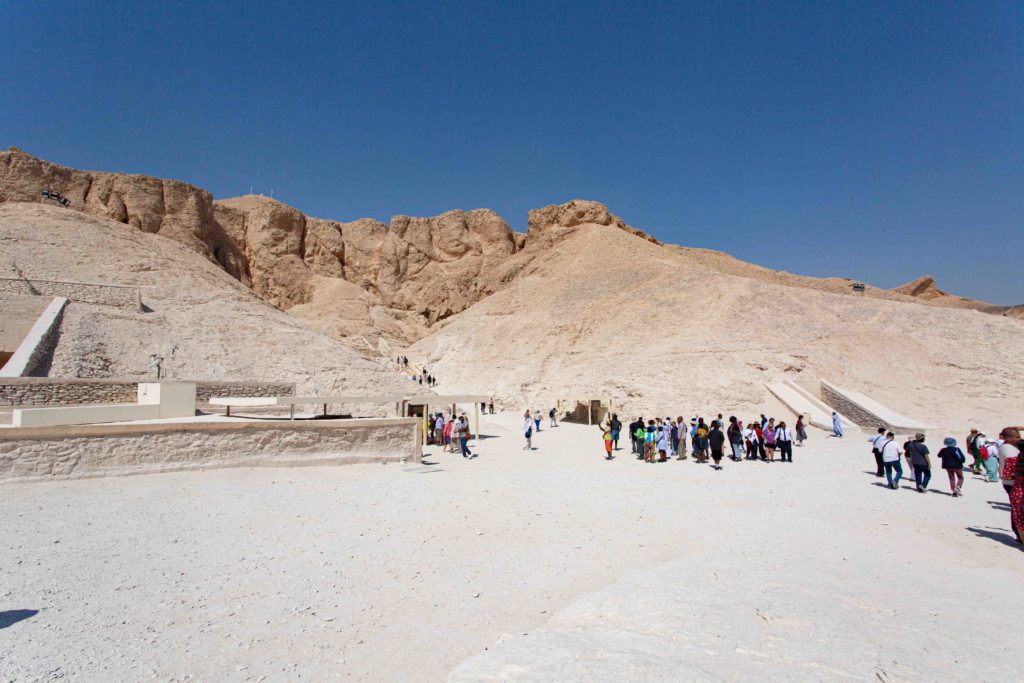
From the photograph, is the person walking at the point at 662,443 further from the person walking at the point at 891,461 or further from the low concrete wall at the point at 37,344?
the low concrete wall at the point at 37,344

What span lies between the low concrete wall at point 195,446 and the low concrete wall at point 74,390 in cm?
865

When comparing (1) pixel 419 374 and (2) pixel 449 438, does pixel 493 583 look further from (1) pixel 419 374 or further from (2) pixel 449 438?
(1) pixel 419 374

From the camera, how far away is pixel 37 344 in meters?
18.8

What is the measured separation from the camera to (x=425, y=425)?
16.6 metres

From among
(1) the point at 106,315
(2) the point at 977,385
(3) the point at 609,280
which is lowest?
(2) the point at 977,385

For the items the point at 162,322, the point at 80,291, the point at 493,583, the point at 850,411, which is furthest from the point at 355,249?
the point at 493,583

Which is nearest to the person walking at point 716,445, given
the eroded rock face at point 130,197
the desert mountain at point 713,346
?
the desert mountain at point 713,346

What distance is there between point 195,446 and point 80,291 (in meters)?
18.8

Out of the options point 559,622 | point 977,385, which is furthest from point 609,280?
point 559,622

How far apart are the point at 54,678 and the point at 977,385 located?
28.8 meters

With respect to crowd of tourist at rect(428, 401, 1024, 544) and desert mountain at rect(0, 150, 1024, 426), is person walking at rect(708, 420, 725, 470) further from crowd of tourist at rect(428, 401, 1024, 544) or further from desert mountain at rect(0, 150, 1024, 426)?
desert mountain at rect(0, 150, 1024, 426)

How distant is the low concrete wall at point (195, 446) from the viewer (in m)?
8.99

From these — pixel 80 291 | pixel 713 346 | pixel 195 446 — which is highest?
pixel 80 291

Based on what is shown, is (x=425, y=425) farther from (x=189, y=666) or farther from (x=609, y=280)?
(x=609, y=280)
